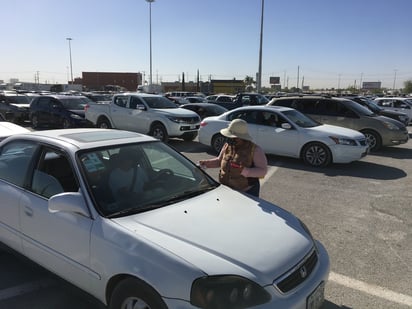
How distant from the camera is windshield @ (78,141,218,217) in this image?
285 centimetres

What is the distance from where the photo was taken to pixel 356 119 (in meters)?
11.4

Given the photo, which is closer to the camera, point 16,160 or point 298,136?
point 16,160

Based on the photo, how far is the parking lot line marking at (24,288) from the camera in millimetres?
3207

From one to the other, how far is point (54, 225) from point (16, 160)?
1.14 meters

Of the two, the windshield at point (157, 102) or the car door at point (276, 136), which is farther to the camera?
the windshield at point (157, 102)

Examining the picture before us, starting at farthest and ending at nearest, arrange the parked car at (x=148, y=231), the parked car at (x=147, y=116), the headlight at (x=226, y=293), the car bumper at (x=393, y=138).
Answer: the parked car at (x=147, y=116)
the car bumper at (x=393, y=138)
the parked car at (x=148, y=231)
the headlight at (x=226, y=293)

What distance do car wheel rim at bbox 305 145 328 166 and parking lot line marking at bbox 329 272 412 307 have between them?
5.59 m

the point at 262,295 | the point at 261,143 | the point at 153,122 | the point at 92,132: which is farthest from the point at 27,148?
the point at 153,122

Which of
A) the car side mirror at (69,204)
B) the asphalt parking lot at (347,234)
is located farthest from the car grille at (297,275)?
the car side mirror at (69,204)

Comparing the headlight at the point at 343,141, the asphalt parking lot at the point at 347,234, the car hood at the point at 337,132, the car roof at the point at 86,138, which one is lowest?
the asphalt parking lot at the point at 347,234

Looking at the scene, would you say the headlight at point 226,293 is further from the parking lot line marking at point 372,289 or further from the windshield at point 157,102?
the windshield at point 157,102

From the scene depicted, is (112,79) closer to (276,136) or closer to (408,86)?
(408,86)

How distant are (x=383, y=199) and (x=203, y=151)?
5808mm

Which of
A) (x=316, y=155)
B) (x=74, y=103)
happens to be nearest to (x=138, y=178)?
(x=316, y=155)
